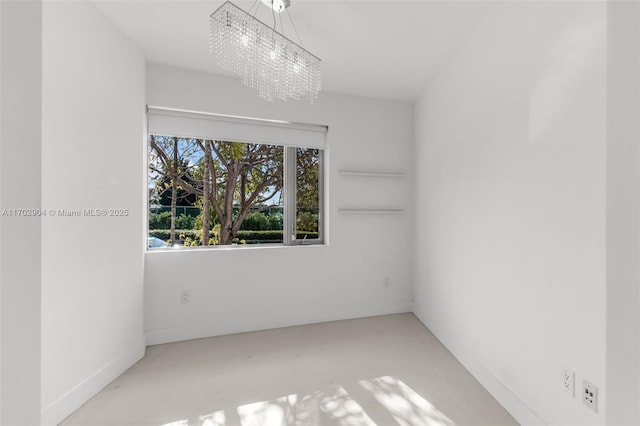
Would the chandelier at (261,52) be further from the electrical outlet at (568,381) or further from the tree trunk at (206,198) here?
the electrical outlet at (568,381)

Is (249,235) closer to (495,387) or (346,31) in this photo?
(346,31)

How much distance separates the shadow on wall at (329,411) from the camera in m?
1.49

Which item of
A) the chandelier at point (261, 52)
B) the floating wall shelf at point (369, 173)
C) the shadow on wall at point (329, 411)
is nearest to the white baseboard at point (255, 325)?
the shadow on wall at point (329, 411)

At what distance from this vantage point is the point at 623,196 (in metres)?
0.36

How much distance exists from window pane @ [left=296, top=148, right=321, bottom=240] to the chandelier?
1.00 m

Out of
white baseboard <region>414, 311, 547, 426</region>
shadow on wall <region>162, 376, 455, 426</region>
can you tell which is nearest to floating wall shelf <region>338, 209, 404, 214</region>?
white baseboard <region>414, 311, 547, 426</region>

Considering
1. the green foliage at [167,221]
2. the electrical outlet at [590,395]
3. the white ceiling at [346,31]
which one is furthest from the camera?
the green foliage at [167,221]

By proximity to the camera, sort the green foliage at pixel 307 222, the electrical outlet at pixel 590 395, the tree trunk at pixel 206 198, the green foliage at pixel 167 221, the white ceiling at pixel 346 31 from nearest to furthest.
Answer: the electrical outlet at pixel 590 395 < the white ceiling at pixel 346 31 < the green foliage at pixel 167 221 < the tree trunk at pixel 206 198 < the green foliage at pixel 307 222

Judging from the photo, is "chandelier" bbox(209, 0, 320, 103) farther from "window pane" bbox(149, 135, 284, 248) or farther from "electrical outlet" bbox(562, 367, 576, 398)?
"electrical outlet" bbox(562, 367, 576, 398)

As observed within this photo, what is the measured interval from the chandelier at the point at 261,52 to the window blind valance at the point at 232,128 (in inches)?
30.3

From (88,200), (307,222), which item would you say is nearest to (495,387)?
(307,222)

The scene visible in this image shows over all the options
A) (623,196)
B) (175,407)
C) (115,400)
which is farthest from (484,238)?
(115,400)

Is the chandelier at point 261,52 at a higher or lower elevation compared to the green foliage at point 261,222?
higher

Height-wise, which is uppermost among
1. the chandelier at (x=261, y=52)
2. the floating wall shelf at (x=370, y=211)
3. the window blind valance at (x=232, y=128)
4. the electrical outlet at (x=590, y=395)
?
the chandelier at (x=261, y=52)
